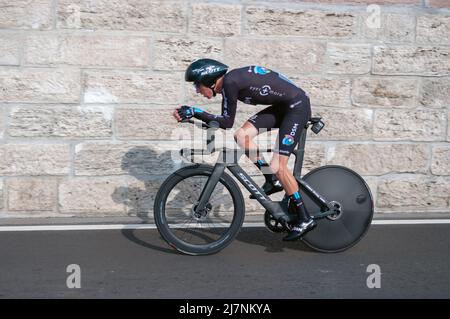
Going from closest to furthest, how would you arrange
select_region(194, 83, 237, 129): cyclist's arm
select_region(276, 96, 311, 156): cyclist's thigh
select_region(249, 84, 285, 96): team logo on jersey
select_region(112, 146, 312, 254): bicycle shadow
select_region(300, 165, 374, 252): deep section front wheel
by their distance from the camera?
1. select_region(194, 83, 237, 129): cyclist's arm
2. select_region(249, 84, 285, 96): team logo on jersey
3. select_region(276, 96, 311, 156): cyclist's thigh
4. select_region(300, 165, 374, 252): deep section front wheel
5. select_region(112, 146, 312, 254): bicycle shadow

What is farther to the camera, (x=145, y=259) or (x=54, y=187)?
(x=54, y=187)

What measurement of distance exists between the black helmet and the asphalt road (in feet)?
4.91

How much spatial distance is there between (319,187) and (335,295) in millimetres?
1363

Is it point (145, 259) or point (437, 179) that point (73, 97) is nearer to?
point (145, 259)

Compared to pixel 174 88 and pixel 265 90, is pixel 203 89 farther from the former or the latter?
pixel 174 88

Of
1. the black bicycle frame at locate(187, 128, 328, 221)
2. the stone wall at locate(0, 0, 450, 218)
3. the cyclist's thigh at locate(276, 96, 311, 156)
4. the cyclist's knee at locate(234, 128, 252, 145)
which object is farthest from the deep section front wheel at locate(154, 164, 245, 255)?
the stone wall at locate(0, 0, 450, 218)

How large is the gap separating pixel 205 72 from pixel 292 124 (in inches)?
34.2

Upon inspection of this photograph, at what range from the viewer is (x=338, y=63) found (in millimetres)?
7383

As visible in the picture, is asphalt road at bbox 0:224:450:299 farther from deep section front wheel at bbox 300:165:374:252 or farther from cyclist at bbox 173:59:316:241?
cyclist at bbox 173:59:316:241

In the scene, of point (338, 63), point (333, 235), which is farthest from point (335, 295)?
point (338, 63)

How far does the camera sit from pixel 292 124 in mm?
5516

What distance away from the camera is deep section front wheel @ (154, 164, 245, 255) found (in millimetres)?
5395

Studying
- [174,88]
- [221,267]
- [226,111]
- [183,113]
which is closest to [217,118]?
[226,111]

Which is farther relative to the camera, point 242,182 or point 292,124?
point 242,182
